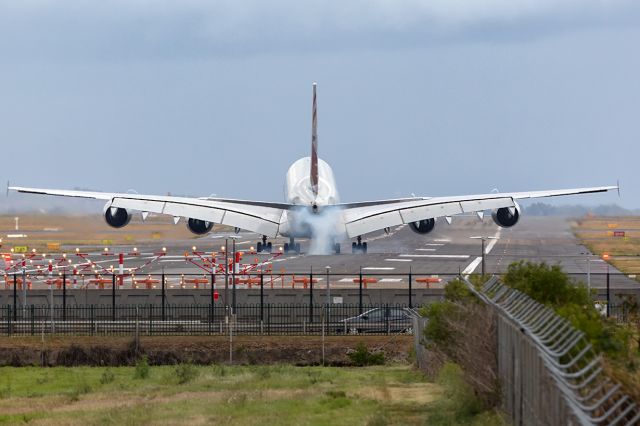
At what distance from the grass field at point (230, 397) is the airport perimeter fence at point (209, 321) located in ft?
34.0

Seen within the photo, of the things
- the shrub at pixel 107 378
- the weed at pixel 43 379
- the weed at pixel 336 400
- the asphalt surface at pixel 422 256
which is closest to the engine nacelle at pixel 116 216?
the asphalt surface at pixel 422 256

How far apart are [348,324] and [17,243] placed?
7228 centimetres

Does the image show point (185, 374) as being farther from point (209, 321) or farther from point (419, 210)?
point (419, 210)

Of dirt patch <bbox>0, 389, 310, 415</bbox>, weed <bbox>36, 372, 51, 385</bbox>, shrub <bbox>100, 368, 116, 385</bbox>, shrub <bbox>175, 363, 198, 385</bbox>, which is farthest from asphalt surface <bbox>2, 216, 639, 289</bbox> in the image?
dirt patch <bbox>0, 389, 310, 415</bbox>

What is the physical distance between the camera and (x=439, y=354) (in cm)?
2642

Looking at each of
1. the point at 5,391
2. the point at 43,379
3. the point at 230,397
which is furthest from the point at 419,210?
the point at 230,397

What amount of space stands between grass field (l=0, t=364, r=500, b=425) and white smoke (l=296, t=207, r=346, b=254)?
1500 inches

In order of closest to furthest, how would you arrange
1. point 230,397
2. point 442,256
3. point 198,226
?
point 230,397
point 198,226
point 442,256

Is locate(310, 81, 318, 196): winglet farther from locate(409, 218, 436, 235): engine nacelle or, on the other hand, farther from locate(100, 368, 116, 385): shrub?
locate(100, 368, 116, 385): shrub

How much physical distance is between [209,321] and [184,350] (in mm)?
4360

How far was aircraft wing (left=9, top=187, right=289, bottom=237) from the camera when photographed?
70.4 metres

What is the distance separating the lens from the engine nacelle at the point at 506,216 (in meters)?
73.8

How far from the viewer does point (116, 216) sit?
232 feet

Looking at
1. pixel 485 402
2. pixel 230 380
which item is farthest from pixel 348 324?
pixel 485 402
